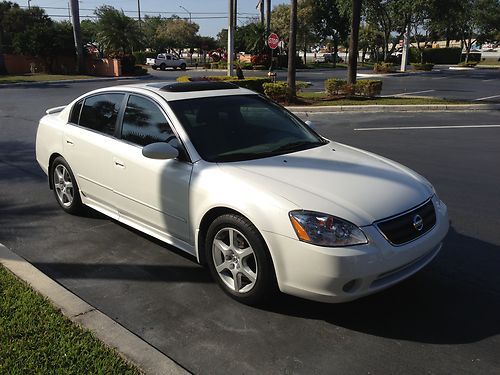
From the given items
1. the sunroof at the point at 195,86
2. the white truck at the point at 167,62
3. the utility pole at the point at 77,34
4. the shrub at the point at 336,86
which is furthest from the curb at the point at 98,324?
the white truck at the point at 167,62

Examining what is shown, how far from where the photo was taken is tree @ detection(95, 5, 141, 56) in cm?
3894

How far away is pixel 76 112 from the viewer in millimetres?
5375

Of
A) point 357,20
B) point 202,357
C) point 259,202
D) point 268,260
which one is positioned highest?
point 357,20

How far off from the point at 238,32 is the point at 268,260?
5019cm

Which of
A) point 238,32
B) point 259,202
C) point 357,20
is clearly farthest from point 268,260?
point 238,32

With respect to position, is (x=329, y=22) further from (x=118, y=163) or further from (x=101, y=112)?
(x=118, y=163)

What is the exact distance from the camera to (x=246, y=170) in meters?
3.65

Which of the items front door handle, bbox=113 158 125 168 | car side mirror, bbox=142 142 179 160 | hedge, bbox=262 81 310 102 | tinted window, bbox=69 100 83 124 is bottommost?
hedge, bbox=262 81 310 102

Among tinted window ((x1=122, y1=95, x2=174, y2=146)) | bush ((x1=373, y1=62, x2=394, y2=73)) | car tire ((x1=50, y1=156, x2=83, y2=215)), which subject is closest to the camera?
tinted window ((x1=122, y1=95, x2=174, y2=146))

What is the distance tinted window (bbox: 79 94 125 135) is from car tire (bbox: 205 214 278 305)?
1784 mm

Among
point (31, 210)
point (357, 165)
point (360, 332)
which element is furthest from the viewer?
point (31, 210)

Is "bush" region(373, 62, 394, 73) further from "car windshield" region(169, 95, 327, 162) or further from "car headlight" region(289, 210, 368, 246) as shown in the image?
"car headlight" region(289, 210, 368, 246)

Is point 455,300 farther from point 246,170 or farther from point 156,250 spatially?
point 156,250

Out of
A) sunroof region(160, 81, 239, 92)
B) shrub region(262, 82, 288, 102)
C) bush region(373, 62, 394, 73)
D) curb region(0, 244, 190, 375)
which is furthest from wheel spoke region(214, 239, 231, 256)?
bush region(373, 62, 394, 73)
